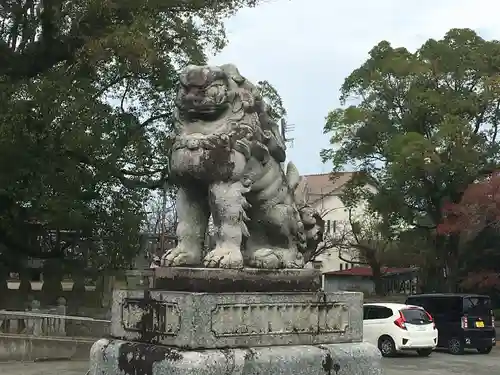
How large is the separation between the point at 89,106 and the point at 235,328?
11.2 meters

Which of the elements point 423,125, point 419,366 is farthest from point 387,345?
point 423,125

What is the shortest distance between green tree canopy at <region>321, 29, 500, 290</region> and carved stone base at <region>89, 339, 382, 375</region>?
21.4m

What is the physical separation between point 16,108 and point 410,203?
1839 cm

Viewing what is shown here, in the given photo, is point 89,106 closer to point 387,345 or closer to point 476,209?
point 387,345

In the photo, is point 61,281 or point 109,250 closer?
point 109,250

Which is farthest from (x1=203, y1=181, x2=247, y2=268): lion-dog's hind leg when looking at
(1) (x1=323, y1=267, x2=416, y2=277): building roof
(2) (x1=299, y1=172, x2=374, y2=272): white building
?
(1) (x1=323, y1=267, x2=416, y2=277): building roof

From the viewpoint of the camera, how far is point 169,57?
644 inches

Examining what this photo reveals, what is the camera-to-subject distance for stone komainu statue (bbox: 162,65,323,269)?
472 cm

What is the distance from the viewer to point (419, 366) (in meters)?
15.5

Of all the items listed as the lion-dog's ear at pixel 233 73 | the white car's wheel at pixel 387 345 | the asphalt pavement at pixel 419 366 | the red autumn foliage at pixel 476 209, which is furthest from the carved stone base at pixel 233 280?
the red autumn foliage at pixel 476 209

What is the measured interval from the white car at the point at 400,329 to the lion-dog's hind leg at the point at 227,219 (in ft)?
42.9

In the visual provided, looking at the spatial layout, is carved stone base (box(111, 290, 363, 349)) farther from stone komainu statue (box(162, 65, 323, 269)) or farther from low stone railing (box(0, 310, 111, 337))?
low stone railing (box(0, 310, 111, 337))

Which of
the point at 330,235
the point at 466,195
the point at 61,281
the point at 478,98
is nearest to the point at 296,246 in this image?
the point at 61,281

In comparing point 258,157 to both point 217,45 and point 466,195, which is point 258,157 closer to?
point 217,45
